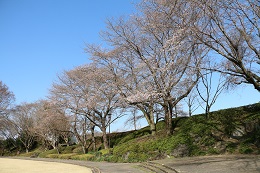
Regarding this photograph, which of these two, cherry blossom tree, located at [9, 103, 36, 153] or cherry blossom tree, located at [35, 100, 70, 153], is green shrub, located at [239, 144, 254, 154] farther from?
cherry blossom tree, located at [9, 103, 36, 153]

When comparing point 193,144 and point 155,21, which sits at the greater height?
point 155,21

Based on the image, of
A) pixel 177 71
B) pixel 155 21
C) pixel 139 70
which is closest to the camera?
pixel 155 21

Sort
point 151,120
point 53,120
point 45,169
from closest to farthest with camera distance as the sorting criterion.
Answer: point 45,169 → point 151,120 → point 53,120

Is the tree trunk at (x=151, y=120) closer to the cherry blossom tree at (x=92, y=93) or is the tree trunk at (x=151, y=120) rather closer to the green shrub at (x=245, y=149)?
the cherry blossom tree at (x=92, y=93)

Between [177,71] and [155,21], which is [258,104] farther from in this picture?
[155,21]

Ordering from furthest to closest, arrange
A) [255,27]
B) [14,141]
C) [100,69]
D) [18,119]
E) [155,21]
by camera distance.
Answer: [14,141]
[18,119]
[100,69]
[155,21]
[255,27]

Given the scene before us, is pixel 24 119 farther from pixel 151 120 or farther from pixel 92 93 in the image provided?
pixel 151 120

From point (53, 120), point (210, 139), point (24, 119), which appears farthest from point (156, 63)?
point (24, 119)

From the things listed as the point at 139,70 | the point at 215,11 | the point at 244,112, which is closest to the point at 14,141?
the point at 139,70

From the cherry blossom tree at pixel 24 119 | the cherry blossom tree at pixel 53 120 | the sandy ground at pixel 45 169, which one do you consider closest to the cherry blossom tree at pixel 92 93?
the cherry blossom tree at pixel 53 120

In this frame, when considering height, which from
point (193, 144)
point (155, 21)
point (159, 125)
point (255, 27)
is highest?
point (155, 21)

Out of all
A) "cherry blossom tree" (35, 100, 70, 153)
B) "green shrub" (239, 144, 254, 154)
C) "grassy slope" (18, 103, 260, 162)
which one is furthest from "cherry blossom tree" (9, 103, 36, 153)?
"green shrub" (239, 144, 254, 154)

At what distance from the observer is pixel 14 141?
178ft

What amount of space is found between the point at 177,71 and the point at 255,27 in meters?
7.40
